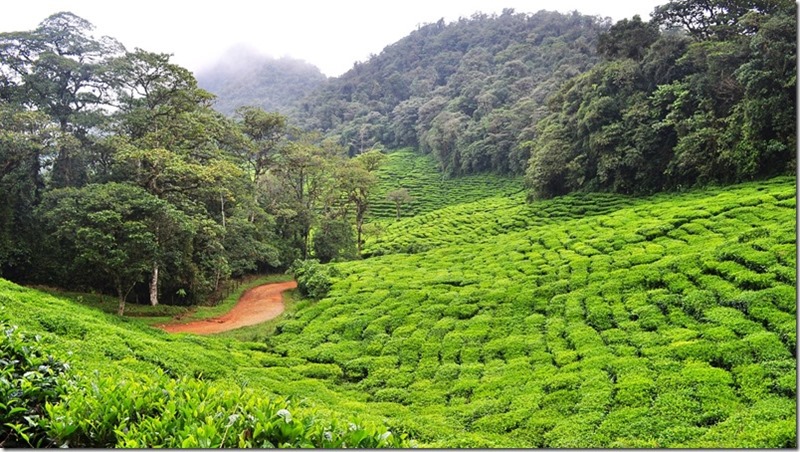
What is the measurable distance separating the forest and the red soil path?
0.95 m

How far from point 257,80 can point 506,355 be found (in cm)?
16635

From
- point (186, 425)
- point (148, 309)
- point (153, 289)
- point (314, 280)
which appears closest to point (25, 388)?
point (186, 425)

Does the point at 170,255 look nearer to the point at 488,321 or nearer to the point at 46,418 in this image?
the point at 488,321

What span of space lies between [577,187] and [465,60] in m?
69.7

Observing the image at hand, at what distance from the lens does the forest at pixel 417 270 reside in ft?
21.0

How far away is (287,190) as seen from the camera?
35.4m

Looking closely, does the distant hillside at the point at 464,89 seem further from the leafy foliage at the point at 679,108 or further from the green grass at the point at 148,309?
the green grass at the point at 148,309

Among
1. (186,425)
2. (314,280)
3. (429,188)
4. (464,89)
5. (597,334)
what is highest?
(464,89)

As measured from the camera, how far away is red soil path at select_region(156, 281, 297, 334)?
17.6 metres

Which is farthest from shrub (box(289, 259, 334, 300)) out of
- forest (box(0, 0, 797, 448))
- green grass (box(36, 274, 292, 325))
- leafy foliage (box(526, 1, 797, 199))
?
leafy foliage (box(526, 1, 797, 199))

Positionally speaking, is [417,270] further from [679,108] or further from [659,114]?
[659,114]

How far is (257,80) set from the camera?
15975 centimetres

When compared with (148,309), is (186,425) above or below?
above

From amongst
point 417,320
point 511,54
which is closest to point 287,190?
point 417,320
